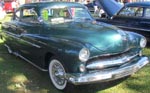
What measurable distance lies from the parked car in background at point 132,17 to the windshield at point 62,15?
2.27 metres

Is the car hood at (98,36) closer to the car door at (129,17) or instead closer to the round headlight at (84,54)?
the round headlight at (84,54)

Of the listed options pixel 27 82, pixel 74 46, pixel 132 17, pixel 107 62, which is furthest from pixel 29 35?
pixel 132 17

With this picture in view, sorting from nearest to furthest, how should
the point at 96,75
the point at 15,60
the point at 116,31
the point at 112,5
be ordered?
the point at 96,75 < the point at 116,31 < the point at 15,60 < the point at 112,5

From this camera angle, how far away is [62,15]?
629 cm

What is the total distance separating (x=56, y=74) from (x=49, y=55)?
1.37ft

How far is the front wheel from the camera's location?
4.97 m

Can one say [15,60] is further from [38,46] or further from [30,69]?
[38,46]

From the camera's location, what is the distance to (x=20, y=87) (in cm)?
543

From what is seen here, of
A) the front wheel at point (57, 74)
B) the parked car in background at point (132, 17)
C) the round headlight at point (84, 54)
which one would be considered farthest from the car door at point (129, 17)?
the round headlight at point (84, 54)

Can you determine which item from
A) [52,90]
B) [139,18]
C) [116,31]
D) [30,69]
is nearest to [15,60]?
[30,69]

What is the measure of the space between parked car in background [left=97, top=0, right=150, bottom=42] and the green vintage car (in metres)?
2.23

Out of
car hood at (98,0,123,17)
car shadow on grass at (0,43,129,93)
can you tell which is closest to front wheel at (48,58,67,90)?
car shadow on grass at (0,43,129,93)

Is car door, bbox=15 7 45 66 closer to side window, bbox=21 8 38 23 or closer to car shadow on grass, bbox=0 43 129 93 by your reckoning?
side window, bbox=21 8 38 23

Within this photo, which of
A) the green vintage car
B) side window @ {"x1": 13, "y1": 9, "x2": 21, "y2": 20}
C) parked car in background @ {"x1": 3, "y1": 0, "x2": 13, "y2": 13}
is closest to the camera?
the green vintage car
